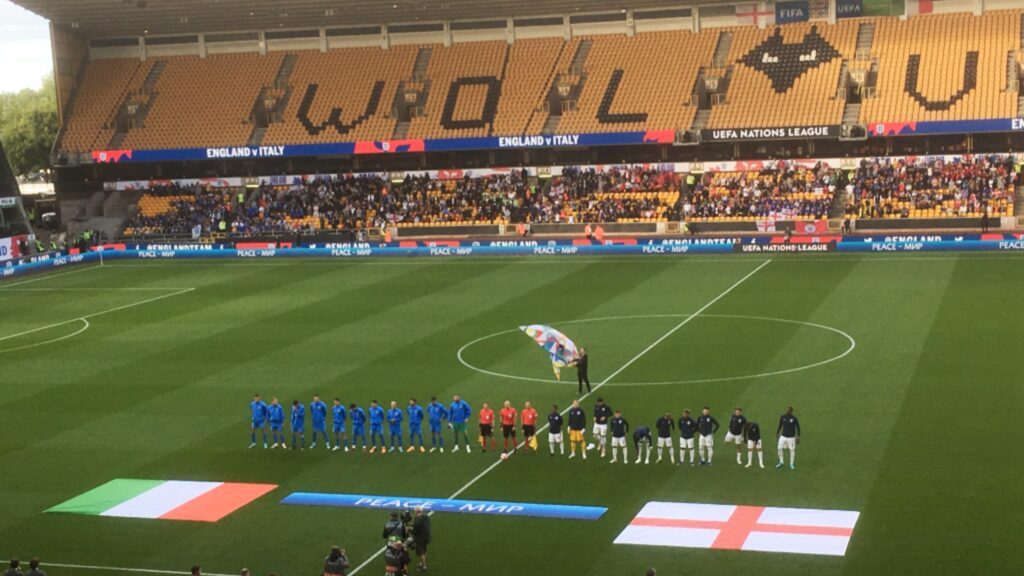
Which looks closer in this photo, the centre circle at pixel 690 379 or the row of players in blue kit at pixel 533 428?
the row of players in blue kit at pixel 533 428

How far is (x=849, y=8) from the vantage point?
73562 mm

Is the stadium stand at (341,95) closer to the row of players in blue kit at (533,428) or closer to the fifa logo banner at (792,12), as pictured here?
the fifa logo banner at (792,12)

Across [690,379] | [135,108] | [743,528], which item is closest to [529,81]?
[135,108]

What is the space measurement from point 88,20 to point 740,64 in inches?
1584

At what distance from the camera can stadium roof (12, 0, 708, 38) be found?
7538 centimetres

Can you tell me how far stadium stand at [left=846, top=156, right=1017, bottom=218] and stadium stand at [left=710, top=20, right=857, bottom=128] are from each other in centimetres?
413

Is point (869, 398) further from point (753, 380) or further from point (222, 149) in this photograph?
point (222, 149)

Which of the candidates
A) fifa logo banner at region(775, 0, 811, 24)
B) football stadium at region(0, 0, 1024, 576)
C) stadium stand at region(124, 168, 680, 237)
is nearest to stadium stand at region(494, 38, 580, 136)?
football stadium at region(0, 0, 1024, 576)

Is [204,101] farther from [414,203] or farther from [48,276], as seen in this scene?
[48,276]

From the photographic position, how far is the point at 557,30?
78.9 meters

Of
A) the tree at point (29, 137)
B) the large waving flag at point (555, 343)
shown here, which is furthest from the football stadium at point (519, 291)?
the tree at point (29, 137)

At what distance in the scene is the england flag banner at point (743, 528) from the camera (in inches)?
853

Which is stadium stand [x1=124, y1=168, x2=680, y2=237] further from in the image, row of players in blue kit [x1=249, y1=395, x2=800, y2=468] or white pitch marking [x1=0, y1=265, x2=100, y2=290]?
row of players in blue kit [x1=249, y1=395, x2=800, y2=468]

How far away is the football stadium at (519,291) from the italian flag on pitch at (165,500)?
11cm
